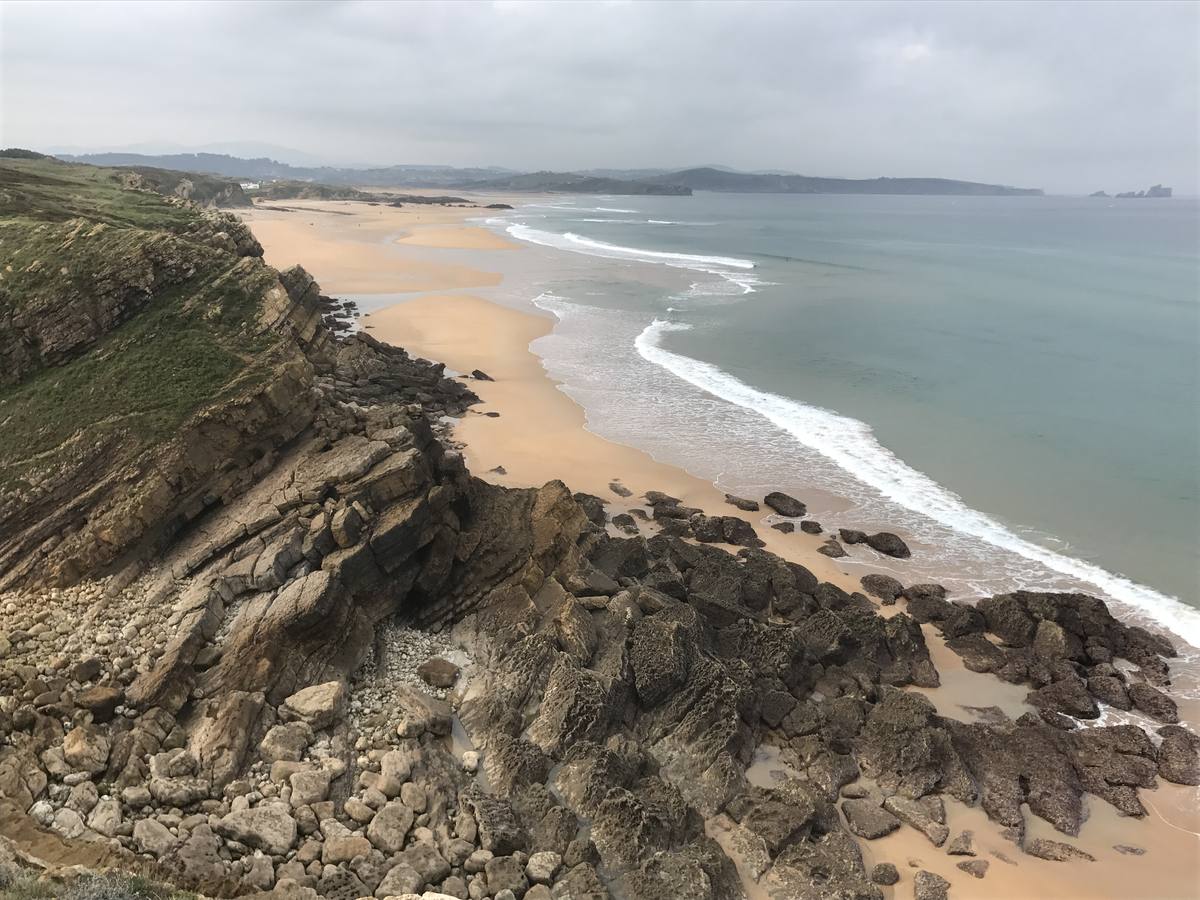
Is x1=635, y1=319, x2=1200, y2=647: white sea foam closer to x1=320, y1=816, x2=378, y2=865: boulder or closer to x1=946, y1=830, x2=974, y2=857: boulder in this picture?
x1=946, y1=830, x2=974, y2=857: boulder

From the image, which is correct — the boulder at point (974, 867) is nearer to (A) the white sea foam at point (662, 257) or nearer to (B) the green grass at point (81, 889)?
(B) the green grass at point (81, 889)

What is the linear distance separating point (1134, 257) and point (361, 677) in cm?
9625

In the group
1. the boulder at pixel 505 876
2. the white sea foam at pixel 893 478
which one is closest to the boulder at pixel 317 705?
the boulder at pixel 505 876

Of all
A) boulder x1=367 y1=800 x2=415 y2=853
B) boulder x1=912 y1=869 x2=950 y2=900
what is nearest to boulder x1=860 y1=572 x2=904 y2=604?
boulder x1=912 y1=869 x2=950 y2=900

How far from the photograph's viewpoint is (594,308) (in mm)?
47281

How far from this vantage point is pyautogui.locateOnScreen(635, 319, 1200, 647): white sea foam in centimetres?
1739

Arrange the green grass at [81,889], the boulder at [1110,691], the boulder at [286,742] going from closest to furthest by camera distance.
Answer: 1. the green grass at [81,889]
2. the boulder at [286,742]
3. the boulder at [1110,691]

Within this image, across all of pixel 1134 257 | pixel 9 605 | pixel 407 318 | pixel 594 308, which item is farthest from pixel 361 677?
pixel 1134 257

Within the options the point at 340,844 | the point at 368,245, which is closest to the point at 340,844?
the point at 340,844

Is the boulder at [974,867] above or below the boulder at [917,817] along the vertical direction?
below

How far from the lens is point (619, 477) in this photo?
22.4 m

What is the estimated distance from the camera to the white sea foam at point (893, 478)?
17391mm

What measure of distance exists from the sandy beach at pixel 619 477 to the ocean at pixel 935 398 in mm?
1442

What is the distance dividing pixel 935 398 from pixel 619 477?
16.5 m
